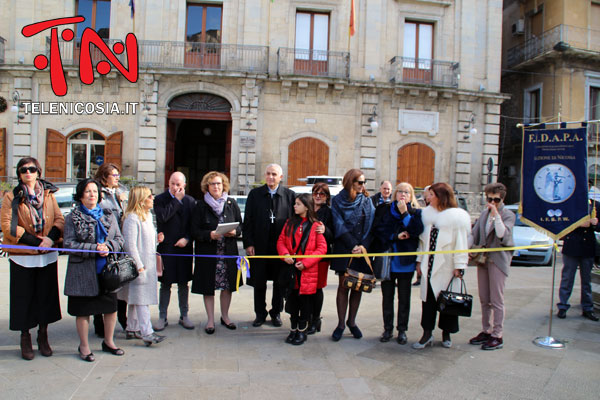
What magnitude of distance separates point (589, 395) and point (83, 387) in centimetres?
442

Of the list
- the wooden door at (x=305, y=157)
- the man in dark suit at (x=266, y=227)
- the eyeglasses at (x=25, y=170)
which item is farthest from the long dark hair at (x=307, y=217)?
the wooden door at (x=305, y=157)

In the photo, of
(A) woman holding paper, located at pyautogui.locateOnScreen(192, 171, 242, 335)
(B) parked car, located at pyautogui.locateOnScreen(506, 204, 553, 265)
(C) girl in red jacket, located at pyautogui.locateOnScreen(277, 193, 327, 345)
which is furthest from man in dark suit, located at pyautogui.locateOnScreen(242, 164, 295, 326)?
(B) parked car, located at pyautogui.locateOnScreen(506, 204, 553, 265)

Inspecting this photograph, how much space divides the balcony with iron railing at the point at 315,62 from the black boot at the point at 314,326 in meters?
15.1

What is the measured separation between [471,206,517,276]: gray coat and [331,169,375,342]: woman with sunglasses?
4.28 feet

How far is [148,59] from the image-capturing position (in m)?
18.7

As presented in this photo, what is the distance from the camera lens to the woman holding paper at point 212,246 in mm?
5551

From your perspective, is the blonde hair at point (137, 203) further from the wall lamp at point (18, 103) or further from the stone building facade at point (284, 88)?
the wall lamp at point (18, 103)

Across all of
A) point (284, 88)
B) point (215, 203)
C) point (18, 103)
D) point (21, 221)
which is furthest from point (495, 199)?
point (18, 103)

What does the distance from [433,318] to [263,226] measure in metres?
2.30

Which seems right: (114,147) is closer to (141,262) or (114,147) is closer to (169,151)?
(169,151)

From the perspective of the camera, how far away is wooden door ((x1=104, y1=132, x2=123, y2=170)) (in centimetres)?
1873

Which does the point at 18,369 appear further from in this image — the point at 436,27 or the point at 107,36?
the point at 436,27

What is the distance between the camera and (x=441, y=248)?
5086 millimetres

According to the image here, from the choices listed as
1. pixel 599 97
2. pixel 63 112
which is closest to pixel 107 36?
Answer: pixel 63 112
